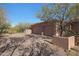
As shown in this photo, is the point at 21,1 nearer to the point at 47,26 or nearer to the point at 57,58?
the point at 47,26

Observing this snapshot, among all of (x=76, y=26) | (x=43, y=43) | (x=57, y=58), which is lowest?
(x=57, y=58)

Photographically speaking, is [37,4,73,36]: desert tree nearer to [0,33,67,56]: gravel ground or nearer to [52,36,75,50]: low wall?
[52,36,75,50]: low wall

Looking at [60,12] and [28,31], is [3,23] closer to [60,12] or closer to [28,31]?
[28,31]

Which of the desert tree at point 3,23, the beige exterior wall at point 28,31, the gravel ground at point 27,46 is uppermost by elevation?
the desert tree at point 3,23

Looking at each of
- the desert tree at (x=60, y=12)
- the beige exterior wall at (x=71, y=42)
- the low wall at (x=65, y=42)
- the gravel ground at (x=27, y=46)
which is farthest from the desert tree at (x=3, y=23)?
the beige exterior wall at (x=71, y=42)

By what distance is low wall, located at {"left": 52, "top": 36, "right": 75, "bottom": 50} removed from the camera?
2.69 metres

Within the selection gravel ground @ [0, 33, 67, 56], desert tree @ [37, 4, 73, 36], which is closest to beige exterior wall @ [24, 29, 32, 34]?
gravel ground @ [0, 33, 67, 56]

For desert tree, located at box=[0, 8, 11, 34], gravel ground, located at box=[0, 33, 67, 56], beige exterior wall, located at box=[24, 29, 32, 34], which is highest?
desert tree, located at box=[0, 8, 11, 34]

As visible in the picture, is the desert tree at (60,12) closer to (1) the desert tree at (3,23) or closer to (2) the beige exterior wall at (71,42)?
(2) the beige exterior wall at (71,42)

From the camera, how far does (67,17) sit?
2.73m

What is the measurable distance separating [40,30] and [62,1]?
18.0 inches

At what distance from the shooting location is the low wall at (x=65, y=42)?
2691mm

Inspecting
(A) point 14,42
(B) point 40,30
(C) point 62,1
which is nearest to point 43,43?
(B) point 40,30

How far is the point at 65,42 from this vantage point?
271 centimetres
